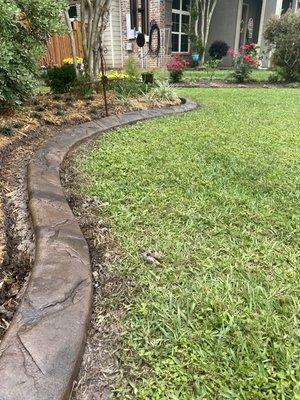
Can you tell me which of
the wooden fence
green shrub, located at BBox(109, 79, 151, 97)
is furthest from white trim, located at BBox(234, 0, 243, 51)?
green shrub, located at BBox(109, 79, 151, 97)

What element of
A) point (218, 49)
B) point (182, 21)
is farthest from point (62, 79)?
point (218, 49)

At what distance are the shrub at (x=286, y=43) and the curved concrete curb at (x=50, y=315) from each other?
9.79 metres

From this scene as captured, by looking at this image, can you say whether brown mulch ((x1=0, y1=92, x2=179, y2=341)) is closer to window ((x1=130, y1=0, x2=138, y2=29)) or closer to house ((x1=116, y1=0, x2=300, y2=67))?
house ((x1=116, y1=0, x2=300, y2=67))

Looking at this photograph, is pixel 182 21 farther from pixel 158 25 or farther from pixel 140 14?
pixel 140 14

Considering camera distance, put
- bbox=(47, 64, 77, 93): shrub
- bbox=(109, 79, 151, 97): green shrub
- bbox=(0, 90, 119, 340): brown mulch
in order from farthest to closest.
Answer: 1. bbox=(109, 79, 151, 97): green shrub
2. bbox=(47, 64, 77, 93): shrub
3. bbox=(0, 90, 119, 340): brown mulch

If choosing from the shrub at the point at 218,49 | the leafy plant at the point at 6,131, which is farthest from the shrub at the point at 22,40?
the shrub at the point at 218,49

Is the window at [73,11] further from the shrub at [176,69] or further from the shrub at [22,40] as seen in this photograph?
the shrub at [22,40]

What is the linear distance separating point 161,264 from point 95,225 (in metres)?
0.56

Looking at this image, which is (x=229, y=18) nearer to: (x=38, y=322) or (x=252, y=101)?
(x=252, y=101)

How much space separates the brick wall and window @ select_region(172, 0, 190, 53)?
1.09 meters

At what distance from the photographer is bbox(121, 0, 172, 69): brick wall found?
1245cm

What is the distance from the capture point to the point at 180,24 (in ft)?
46.6

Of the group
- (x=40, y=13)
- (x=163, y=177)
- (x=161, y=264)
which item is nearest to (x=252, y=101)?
(x=40, y=13)

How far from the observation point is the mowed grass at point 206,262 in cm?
116
